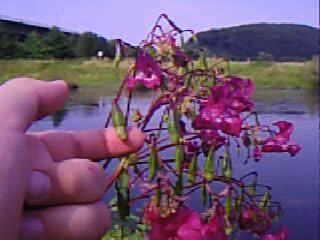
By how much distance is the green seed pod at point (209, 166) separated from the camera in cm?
67

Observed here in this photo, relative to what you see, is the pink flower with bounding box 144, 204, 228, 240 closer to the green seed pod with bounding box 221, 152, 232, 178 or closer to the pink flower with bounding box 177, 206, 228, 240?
the pink flower with bounding box 177, 206, 228, 240

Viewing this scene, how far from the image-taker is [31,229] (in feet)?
1.28

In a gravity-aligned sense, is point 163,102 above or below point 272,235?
above

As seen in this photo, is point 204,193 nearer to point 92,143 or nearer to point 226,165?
point 226,165

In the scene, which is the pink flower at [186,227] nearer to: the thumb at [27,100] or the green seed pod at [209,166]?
the green seed pod at [209,166]

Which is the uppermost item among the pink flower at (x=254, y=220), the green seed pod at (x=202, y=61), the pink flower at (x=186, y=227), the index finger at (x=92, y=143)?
the green seed pod at (x=202, y=61)

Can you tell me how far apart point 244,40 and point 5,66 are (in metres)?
4.63

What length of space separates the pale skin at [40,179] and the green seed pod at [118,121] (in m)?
0.05

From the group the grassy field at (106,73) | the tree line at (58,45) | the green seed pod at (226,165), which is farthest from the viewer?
the grassy field at (106,73)

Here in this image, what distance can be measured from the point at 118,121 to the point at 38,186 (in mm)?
165

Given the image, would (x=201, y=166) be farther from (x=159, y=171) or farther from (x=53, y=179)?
(x=53, y=179)

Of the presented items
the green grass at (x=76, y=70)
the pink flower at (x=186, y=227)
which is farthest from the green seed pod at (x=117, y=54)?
the green grass at (x=76, y=70)

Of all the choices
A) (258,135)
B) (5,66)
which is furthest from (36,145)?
(5,66)

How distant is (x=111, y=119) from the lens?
1.83ft
